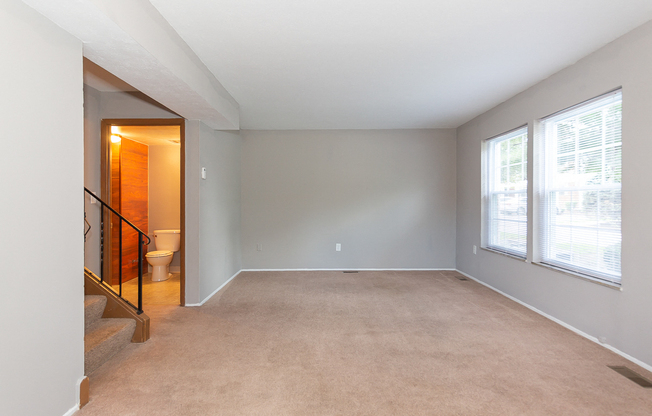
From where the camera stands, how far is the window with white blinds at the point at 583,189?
2756 mm

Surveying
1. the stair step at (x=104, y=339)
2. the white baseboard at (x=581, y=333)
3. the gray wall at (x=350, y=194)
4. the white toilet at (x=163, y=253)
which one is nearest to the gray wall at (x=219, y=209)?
the gray wall at (x=350, y=194)

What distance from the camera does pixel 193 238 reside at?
383 centimetres

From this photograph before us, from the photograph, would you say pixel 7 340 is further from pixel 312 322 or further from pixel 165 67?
pixel 312 322

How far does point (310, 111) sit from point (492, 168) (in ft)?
9.05

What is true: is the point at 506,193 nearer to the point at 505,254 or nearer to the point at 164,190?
the point at 505,254

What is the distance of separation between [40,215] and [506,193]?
4725mm

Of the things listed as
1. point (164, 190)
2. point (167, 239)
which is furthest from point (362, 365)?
point (164, 190)

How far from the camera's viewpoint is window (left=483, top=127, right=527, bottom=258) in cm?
405

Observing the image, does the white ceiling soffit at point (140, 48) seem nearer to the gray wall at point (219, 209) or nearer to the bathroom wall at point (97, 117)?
the bathroom wall at point (97, 117)

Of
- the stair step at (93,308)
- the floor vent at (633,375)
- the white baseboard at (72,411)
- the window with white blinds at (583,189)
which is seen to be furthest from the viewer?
the window with white blinds at (583,189)

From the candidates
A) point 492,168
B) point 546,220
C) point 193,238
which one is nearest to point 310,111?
Answer: point 193,238

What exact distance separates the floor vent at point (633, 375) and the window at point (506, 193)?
1.75m

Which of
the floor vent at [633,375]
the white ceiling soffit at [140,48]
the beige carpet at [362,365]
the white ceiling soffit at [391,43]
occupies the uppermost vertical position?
the white ceiling soffit at [391,43]

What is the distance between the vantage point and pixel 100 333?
8.31 ft
